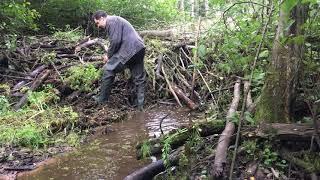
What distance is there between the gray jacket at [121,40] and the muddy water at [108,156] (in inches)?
54.9

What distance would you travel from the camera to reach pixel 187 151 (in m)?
4.20

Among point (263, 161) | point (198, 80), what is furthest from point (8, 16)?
point (263, 161)

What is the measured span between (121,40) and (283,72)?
172 inches

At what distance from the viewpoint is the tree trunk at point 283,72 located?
158 inches

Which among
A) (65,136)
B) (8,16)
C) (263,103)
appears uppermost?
(8,16)

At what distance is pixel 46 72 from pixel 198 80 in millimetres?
3204

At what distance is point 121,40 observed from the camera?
26.0 ft

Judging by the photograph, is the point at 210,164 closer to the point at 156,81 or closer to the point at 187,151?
the point at 187,151

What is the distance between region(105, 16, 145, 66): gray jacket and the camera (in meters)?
7.84

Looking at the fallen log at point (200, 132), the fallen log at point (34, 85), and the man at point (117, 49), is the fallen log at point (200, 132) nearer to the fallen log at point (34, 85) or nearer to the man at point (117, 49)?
the man at point (117, 49)

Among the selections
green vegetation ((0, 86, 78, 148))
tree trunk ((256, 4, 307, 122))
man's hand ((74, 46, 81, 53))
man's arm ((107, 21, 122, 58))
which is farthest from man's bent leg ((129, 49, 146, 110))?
tree trunk ((256, 4, 307, 122))

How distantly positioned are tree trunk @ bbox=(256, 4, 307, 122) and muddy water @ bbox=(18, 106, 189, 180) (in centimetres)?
155

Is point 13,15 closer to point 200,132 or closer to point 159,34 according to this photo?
point 159,34

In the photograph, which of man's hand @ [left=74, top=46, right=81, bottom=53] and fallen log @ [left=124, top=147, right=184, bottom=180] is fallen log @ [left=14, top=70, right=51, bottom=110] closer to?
man's hand @ [left=74, top=46, right=81, bottom=53]
